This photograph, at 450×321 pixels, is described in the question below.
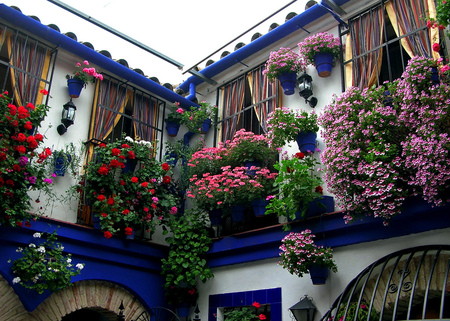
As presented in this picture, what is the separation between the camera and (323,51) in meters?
7.84

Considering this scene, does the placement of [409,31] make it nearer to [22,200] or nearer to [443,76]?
[443,76]

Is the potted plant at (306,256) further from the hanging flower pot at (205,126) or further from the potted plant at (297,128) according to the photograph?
the hanging flower pot at (205,126)

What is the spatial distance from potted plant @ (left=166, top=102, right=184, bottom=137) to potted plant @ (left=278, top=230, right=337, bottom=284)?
14.4 ft

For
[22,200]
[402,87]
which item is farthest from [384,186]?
[22,200]

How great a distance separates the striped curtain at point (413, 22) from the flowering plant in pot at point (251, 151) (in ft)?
8.83

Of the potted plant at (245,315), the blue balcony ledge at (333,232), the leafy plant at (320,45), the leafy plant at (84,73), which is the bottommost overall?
the potted plant at (245,315)

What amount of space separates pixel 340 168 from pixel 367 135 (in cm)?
52

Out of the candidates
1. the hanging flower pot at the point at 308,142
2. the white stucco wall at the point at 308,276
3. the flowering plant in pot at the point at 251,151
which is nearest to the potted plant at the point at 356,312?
the white stucco wall at the point at 308,276

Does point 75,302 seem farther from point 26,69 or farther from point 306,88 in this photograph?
point 306,88

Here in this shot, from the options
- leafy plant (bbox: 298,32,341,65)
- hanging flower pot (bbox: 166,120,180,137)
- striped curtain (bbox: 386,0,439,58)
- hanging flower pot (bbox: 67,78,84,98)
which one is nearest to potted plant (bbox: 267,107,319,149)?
leafy plant (bbox: 298,32,341,65)

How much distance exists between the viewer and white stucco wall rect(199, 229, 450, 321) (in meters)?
6.07

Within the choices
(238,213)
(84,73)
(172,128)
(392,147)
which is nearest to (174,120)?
(172,128)

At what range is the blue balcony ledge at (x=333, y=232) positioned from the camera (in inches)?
226

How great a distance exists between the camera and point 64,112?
8312 millimetres
